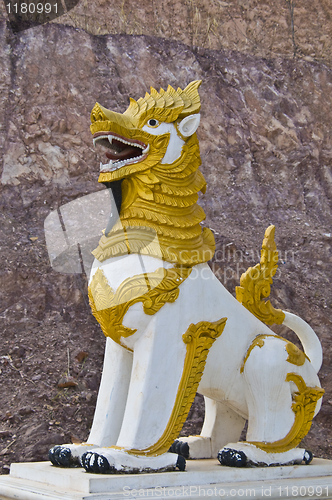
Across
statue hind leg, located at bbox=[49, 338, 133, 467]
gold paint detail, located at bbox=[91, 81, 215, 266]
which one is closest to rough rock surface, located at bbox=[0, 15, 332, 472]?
statue hind leg, located at bbox=[49, 338, 133, 467]

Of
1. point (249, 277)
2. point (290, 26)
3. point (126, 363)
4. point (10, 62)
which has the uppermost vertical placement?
point (290, 26)

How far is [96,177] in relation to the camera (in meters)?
6.50

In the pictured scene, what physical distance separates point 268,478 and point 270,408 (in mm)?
363

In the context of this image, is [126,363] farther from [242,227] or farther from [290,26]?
[290,26]

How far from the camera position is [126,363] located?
2.97 meters

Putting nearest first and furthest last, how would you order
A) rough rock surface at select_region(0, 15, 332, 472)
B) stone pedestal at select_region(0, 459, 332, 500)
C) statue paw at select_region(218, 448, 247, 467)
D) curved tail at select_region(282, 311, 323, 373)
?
stone pedestal at select_region(0, 459, 332, 500) → statue paw at select_region(218, 448, 247, 467) → curved tail at select_region(282, 311, 323, 373) → rough rock surface at select_region(0, 15, 332, 472)

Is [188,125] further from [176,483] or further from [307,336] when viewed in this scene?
[176,483]

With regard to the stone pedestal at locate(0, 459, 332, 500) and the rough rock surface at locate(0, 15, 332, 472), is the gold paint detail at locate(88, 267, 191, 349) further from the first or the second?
the rough rock surface at locate(0, 15, 332, 472)

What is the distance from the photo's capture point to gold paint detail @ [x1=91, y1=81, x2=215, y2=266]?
2.93 meters

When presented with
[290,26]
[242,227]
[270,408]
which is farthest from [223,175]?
[270,408]

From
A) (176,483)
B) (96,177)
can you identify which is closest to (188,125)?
(176,483)

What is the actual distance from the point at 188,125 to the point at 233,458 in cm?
180

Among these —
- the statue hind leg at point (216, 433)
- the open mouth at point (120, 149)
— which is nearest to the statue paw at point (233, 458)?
the statue hind leg at point (216, 433)

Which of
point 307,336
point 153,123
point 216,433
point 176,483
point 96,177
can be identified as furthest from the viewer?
point 96,177
